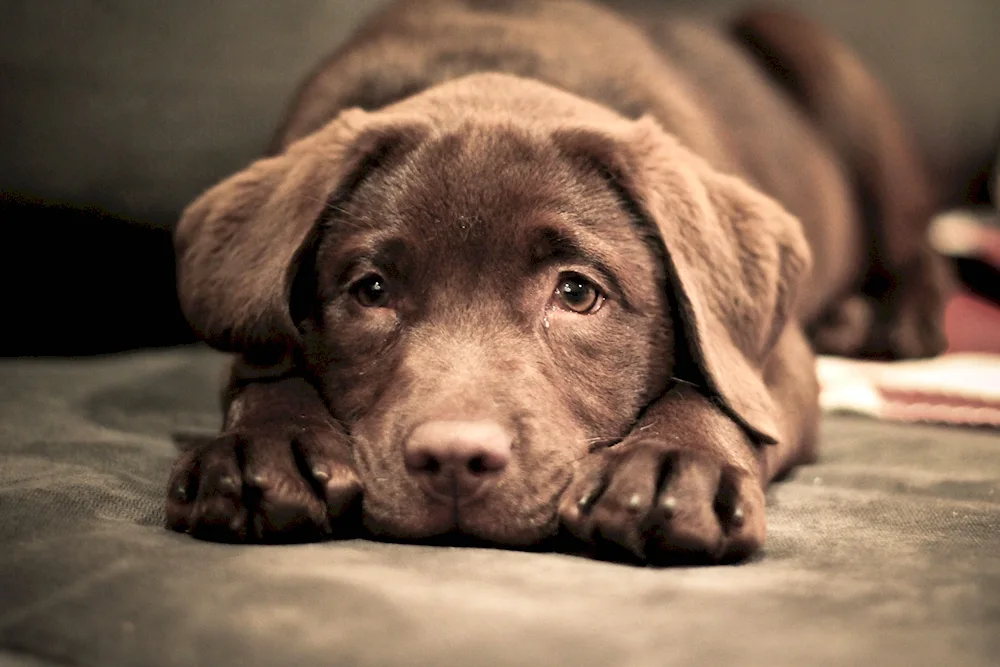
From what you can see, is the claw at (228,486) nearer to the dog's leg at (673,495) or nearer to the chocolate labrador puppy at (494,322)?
the chocolate labrador puppy at (494,322)

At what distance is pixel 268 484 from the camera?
1783mm

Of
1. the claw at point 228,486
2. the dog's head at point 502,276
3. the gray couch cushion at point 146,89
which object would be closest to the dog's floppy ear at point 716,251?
the dog's head at point 502,276

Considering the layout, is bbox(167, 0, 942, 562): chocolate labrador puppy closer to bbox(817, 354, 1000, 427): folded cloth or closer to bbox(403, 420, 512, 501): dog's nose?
bbox(403, 420, 512, 501): dog's nose

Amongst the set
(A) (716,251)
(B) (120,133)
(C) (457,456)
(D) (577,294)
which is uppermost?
(A) (716,251)

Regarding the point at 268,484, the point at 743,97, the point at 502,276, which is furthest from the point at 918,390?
the point at 268,484

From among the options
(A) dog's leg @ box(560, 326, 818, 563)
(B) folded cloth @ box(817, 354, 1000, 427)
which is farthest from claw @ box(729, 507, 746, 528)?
(B) folded cloth @ box(817, 354, 1000, 427)

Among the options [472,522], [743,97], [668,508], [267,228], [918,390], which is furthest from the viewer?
[743,97]

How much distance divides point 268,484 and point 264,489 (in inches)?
0.4

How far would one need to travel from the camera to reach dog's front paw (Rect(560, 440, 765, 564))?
1.71 metres

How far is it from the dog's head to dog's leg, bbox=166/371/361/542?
6 cm

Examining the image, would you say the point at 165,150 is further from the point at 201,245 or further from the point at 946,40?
the point at 946,40

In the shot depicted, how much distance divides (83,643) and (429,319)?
3.13 ft

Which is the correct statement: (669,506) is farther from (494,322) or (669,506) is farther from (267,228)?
(267,228)

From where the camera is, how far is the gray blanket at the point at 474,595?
4.34ft
